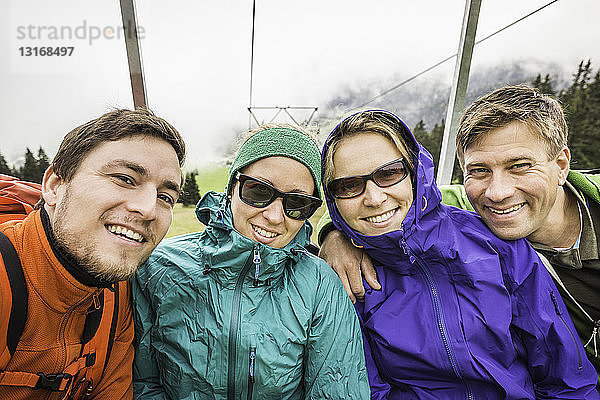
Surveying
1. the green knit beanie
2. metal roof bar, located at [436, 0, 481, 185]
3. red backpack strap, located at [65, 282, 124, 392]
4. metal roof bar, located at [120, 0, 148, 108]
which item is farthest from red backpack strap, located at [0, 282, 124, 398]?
metal roof bar, located at [436, 0, 481, 185]

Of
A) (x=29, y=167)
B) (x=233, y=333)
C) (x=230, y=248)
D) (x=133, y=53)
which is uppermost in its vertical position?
(x=133, y=53)

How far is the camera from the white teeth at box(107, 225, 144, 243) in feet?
3.46

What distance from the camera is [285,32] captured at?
16.6ft

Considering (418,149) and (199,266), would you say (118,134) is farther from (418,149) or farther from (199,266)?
(418,149)

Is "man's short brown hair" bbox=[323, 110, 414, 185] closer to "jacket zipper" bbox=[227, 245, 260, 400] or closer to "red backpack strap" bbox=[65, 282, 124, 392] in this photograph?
"jacket zipper" bbox=[227, 245, 260, 400]

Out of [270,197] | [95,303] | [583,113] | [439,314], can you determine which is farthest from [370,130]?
[583,113]

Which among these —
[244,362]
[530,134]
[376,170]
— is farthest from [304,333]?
[530,134]

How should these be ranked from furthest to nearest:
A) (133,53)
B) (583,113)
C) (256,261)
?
(583,113) → (133,53) → (256,261)

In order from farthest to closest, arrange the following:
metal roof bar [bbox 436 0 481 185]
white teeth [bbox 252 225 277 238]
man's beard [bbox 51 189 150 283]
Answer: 1. metal roof bar [bbox 436 0 481 185]
2. white teeth [bbox 252 225 277 238]
3. man's beard [bbox 51 189 150 283]

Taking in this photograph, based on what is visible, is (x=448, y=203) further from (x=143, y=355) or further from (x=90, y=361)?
(x=90, y=361)

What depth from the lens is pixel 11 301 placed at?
35.6 inches

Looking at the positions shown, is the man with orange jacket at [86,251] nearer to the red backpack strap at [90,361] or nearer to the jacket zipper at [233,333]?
the red backpack strap at [90,361]

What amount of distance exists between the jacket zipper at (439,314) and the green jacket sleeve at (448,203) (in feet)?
1.46

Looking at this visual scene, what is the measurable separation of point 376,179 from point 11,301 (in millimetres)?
1145
